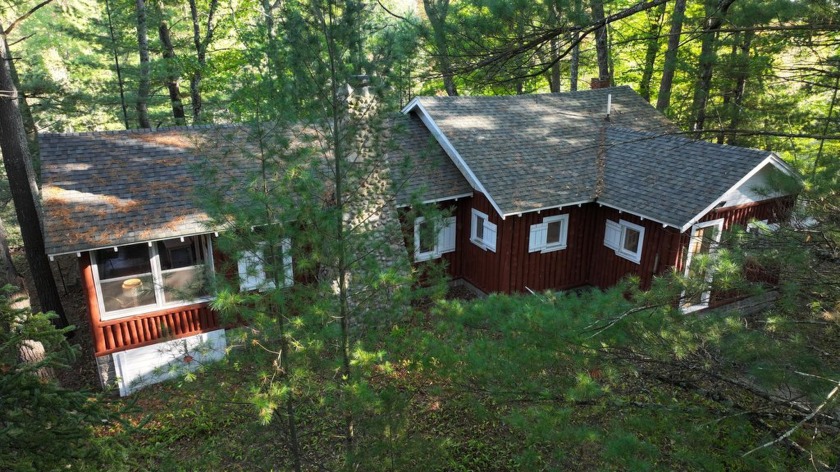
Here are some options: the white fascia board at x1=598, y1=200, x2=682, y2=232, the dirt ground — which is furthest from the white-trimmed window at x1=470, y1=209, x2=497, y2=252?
the dirt ground

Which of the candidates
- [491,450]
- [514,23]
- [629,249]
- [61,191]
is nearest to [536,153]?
[629,249]

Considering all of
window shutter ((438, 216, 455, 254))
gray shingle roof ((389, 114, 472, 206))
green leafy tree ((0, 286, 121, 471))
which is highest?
gray shingle roof ((389, 114, 472, 206))

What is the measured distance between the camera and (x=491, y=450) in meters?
8.23

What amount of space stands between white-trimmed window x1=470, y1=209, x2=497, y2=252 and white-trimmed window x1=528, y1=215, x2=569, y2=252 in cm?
93

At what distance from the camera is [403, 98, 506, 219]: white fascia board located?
468 inches

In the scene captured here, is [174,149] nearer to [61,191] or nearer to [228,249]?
[61,191]

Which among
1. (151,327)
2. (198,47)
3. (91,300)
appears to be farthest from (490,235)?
(198,47)

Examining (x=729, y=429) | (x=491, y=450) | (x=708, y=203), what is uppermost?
(x=708, y=203)

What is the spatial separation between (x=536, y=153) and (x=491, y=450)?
25.9 ft

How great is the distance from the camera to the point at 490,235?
12.6m

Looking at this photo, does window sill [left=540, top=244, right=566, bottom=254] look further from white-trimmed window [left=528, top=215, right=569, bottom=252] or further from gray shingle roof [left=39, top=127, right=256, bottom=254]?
gray shingle roof [left=39, top=127, right=256, bottom=254]

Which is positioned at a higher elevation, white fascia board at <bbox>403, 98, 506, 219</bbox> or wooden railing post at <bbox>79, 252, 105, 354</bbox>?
white fascia board at <bbox>403, 98, 506, 219</bbox>

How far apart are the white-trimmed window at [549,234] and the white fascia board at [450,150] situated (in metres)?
1.38

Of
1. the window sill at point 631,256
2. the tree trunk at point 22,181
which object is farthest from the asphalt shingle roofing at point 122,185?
the window sill at point 631,256
